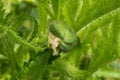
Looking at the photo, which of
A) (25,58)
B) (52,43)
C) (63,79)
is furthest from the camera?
(25,58)

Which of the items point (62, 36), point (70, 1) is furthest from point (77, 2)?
point (62, 36)

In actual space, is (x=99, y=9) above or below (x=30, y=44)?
above

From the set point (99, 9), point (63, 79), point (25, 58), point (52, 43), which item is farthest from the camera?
point (25, 58)

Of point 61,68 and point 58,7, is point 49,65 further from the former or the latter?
point 58,7

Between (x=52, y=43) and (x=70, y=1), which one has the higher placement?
(x=70, y=1)

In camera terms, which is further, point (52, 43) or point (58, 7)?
point (58, 7)

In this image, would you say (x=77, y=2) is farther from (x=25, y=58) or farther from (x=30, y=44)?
(x=25, y=58)

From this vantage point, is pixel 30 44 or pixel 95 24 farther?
pixel 95 24

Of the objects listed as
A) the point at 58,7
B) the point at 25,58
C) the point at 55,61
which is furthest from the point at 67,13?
the point at 25,58

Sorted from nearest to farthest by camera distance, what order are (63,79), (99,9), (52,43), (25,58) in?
(52,43), (99,9), (63,79), (25,58)
